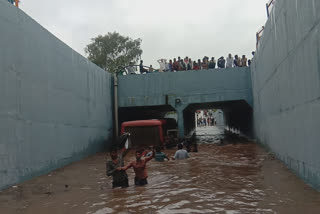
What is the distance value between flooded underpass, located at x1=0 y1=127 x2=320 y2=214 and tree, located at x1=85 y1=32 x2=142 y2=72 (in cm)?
2901

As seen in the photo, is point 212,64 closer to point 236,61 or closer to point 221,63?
point 221,63

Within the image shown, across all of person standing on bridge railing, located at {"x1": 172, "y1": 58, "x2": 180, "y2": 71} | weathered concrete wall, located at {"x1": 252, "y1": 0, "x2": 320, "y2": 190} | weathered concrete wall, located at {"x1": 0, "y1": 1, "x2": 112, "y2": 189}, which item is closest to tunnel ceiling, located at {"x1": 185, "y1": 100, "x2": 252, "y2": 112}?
person standing on bridge railing, located at {"x1": 172, "y1": 58, "x2": 180, "y2": 71}

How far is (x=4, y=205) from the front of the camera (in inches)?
257

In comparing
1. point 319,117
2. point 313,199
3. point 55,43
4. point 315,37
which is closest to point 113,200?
point 313,199

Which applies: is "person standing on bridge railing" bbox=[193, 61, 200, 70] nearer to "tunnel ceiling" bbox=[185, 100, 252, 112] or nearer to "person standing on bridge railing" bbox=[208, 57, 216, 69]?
"person standing on bridge railing" bbox=[208, 57, 216, 69]

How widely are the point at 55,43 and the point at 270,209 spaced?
10215 mm

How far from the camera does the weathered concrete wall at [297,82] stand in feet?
19.1

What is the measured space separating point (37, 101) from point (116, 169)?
14.7 ft

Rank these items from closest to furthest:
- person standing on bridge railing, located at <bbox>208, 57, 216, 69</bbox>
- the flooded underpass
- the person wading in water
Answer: the flooded underpass
the person wading in water
person standing on bridge railing, located at <bbox>208, 57, 216, 69</bbox>

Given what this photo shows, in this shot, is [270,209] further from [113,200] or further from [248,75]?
[248,75]

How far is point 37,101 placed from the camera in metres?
10.0

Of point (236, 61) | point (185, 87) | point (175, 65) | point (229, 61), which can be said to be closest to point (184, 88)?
point (185, 87)

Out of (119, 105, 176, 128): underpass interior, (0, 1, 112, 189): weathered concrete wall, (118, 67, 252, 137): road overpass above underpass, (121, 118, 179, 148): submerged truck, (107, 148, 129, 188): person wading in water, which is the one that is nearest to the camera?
(107, 148, 129, 188): person wading in water

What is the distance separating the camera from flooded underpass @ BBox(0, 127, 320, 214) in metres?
5.57
